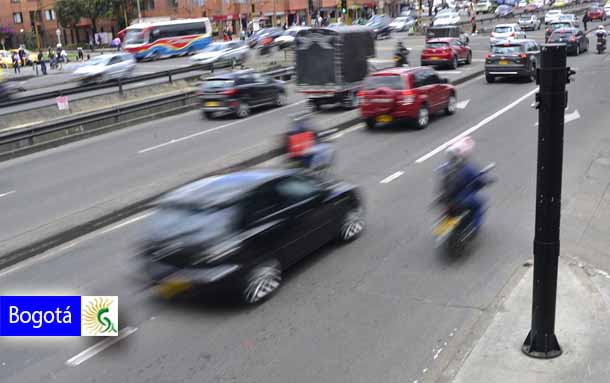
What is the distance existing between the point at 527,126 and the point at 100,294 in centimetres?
1420

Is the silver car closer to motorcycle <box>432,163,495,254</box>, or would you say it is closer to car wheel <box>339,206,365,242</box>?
car wheel <box>339,206,365,242</box>

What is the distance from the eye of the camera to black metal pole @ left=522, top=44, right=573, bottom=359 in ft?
20.6

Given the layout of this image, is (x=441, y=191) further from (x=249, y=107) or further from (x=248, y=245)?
(x=249, y=107)

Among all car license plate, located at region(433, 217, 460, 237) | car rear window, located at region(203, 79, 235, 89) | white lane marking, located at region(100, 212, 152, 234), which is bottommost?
white lane marking, located at region(100, 212, 152, 234)

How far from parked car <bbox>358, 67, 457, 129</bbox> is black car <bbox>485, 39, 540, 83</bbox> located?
9.79m

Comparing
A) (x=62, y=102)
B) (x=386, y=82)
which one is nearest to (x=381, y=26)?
(x=62, y=102)

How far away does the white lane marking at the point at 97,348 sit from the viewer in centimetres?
716

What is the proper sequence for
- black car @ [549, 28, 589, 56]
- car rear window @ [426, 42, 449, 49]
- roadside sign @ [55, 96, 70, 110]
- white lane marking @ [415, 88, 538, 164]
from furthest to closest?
1. black car @ [549, 28, 589, 56]
2. car rear window @ [426, 42, 449, 49]
3. roadside sign @ [55, 96, 70, 110]
4. white lane marking @ [415, 88, 538, 164]

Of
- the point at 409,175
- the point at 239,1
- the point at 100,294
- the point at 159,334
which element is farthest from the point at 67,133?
the point at 239,1

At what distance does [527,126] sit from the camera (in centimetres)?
1962

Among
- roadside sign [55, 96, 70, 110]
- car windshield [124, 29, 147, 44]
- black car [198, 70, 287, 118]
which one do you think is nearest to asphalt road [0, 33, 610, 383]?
black car [198, 70, 287, 118]

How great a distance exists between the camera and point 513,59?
28.8 metres

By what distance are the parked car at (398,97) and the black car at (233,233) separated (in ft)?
34.1

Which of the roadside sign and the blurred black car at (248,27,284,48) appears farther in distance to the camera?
the blurred black car at (248,27,284,48)
